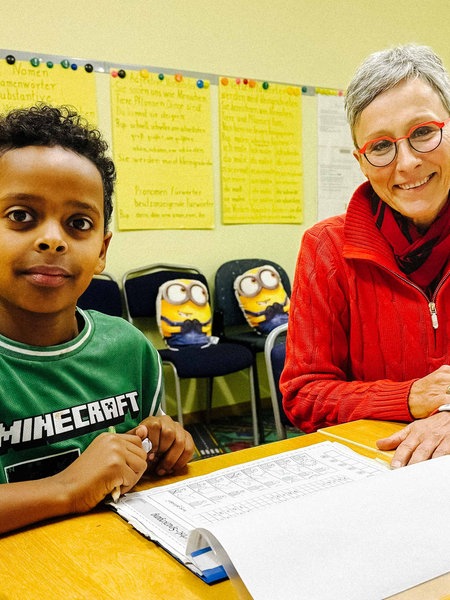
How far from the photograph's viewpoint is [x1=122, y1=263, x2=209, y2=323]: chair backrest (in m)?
3.38

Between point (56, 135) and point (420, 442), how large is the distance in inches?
31.1

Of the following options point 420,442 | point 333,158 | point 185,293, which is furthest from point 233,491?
point 333,158

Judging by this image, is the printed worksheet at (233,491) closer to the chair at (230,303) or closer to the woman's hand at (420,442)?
the woman's hand at (420,442)

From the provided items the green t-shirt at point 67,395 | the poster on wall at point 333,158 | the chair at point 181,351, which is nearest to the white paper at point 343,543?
the green t-shirt at point 67,395

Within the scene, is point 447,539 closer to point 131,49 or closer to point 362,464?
point 362,464

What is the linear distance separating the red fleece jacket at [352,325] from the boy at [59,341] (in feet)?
1.42

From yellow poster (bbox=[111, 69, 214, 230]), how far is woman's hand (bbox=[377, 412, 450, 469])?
2686mm

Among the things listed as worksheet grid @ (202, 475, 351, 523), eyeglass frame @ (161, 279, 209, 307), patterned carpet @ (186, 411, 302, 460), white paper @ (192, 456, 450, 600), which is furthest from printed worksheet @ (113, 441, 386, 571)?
eyeglass frame @ (161, 279, 209, 307)

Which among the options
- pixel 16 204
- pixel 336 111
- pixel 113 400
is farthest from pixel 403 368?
pixel 336 111

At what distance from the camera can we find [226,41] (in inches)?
148

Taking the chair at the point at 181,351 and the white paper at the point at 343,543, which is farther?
the chair at the point at 181,351

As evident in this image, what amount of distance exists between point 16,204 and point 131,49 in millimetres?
2826

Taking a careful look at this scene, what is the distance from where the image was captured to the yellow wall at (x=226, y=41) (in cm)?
327

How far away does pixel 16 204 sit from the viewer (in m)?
0.93
